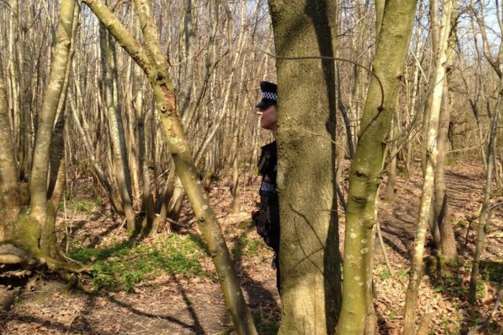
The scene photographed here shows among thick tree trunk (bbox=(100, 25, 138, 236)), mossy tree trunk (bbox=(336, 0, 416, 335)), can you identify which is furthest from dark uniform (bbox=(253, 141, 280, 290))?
thick tree trunk (bbox=(100, 25, 138, 236))

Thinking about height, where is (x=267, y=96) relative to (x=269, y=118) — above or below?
above

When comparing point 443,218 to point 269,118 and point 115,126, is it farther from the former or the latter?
point 115,126

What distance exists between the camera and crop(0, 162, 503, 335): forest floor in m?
5.12

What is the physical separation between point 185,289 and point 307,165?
4.55 meters

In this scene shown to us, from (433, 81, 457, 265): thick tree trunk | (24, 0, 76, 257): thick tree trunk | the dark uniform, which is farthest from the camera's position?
(433, 81, 457, 265): thick tree trunk

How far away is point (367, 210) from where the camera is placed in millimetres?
1948

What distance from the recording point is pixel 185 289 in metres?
6.44

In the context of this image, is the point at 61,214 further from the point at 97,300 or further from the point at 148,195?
the point at 97,300

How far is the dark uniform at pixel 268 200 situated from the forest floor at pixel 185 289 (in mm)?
1589

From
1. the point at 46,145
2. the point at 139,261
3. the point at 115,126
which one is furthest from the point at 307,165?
the point at 115,126

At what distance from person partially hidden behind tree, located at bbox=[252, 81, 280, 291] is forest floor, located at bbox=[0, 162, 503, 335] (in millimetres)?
1610

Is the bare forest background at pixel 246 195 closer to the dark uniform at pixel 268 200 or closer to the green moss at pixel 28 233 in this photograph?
the green moss at pixel 28 233

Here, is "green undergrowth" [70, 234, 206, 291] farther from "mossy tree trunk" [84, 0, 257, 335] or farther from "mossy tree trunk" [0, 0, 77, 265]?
"mossy tree trunk" [84, 0, 257, 335]

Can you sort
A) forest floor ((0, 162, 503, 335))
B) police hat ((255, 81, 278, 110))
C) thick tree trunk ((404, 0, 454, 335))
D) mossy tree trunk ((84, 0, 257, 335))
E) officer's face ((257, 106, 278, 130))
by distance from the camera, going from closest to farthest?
mossy tree trunk ((84, 0, 257, 335)) < officer's face ((257, 106, 278, 130)) < police hat ((255, 81, 278, 110)) < thick tree trunk ((404, 0, 454, 335)) < forest floor ((0, 162, 503, 335))
